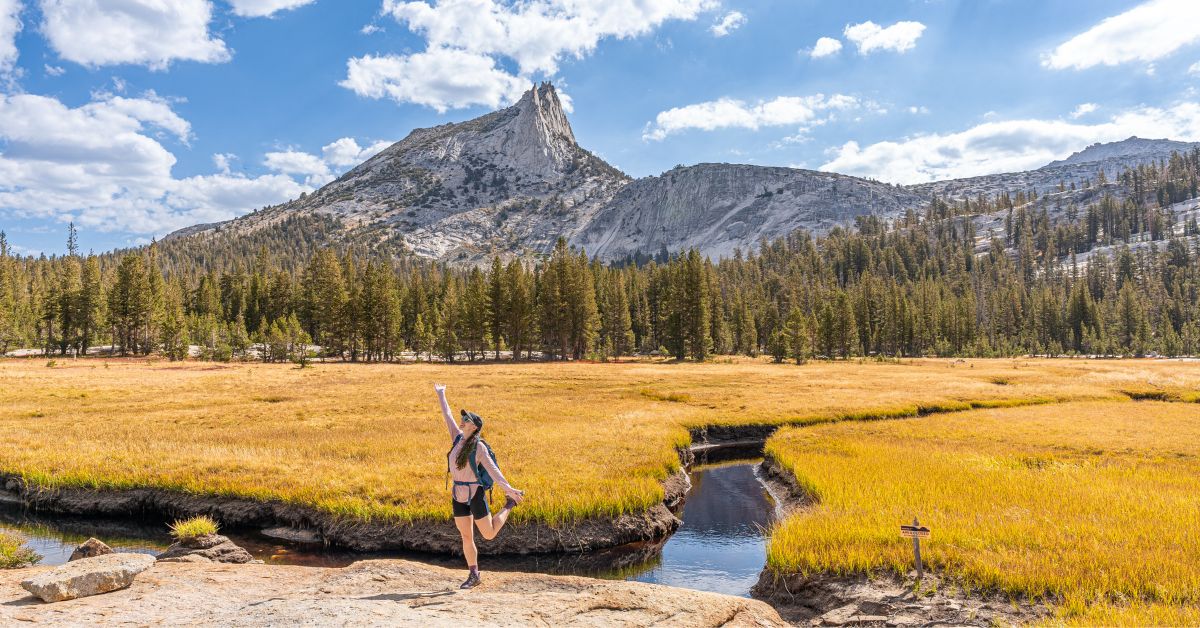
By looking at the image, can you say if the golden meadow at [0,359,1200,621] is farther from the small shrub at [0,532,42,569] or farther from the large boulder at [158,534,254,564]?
the small shrub at [0,532,42,569]

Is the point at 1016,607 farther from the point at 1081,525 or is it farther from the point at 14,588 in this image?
the point at 14,588

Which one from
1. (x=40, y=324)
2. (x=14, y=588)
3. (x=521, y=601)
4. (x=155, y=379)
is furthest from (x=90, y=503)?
(x=40, y=324)

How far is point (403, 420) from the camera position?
3112cm

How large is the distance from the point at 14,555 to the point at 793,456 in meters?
23.5

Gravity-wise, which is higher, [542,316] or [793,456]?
[542,316]

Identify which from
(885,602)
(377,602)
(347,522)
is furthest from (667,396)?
A: (377,602)

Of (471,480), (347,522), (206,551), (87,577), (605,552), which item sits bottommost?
(605,552)

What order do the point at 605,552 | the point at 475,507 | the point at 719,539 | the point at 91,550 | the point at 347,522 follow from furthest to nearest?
the point at 719,539 → the point at 347,522 → the point at 605,552 → the point at 91,550 → the point at 475,507

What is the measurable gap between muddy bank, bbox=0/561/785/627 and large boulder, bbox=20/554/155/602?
0.21m

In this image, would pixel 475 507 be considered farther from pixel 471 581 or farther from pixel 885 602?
pixel 885 602

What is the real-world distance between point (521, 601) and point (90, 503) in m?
18.0

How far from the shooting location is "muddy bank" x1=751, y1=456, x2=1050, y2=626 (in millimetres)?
9688

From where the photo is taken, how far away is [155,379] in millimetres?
50969

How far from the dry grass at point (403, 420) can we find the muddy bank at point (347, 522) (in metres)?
0.36
